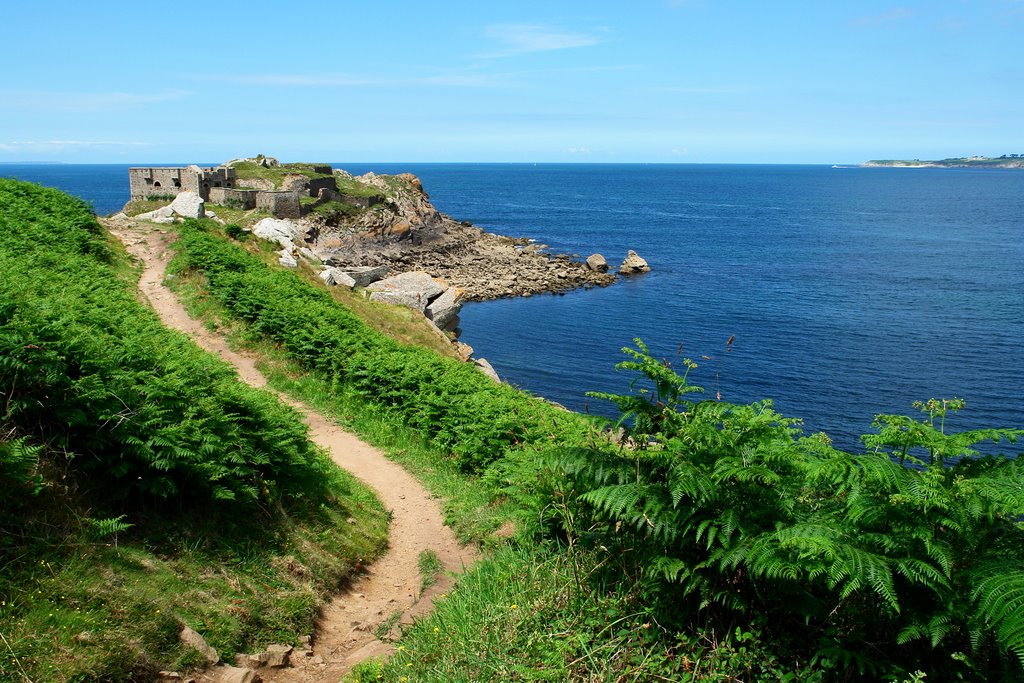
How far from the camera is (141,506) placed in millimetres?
8500

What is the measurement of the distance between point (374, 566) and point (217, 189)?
155 feet

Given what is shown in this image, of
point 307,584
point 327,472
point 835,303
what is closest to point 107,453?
point 307,584

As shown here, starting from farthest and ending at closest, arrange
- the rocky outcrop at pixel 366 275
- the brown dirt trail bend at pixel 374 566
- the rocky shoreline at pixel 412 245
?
1. the rocky shoreline at pixel 412 245
2. the rocky outcrop at pixel 366 275
3. the brown dirt trail bend at pixel 374 566

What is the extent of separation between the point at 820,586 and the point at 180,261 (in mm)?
23162

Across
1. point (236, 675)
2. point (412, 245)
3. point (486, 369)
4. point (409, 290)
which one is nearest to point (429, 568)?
point (236, 675)

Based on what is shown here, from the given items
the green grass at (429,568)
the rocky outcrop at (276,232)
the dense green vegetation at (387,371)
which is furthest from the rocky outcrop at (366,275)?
the green grass at (429,568)

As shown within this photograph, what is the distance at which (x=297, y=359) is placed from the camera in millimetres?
18281

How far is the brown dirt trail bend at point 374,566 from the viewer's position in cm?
774

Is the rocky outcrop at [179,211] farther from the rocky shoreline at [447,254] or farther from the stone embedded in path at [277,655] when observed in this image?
the stone embedded in path at [277,655]

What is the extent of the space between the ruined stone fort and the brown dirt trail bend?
35.8m

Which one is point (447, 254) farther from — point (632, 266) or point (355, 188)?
point (632, 266)

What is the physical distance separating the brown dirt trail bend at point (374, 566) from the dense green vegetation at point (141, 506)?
328mm

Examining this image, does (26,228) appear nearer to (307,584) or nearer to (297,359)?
(297,359)

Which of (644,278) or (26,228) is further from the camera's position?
(644,278)
